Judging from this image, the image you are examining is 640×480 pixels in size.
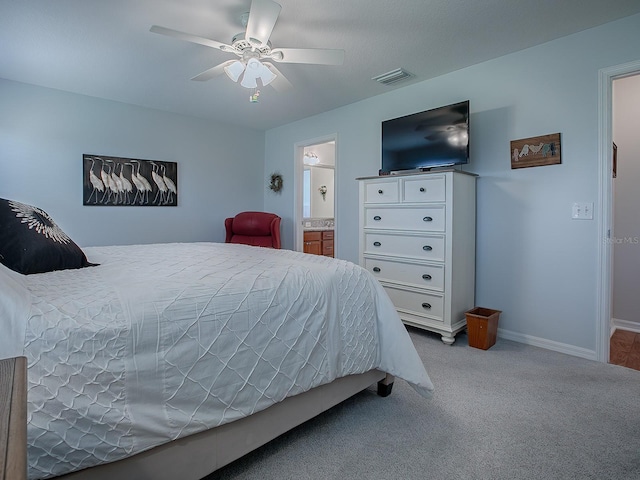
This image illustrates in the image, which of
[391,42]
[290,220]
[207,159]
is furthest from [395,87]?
[207,159]

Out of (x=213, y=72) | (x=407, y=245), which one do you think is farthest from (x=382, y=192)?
(x=213, y=72)

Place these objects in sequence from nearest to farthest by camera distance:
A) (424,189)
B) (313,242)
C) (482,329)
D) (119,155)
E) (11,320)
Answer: (11,320), (482,329), (424,189), (119,155), (313,242)

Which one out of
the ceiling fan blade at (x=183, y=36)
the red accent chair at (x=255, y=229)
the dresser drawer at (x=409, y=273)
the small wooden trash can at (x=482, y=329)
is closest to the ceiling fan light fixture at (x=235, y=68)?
the ceiling fan blade at (x=183, y=36)

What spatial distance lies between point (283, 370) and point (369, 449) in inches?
21.7

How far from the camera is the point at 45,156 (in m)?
3.71

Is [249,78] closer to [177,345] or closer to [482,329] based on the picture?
[177,345]

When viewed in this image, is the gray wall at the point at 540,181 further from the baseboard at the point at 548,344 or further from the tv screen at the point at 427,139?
the tv screen at the point at 427,139

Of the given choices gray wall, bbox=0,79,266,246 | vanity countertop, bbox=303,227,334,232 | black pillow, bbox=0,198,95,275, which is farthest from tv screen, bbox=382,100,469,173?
black pillow, bbox=0,198,95,275

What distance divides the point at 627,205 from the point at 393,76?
2.50 meters

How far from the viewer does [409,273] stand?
3092 millimetres

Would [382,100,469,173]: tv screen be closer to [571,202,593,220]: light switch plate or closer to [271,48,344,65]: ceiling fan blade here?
[571,202,593,220]: light switch plate

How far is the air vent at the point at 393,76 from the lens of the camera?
3254 millimetres

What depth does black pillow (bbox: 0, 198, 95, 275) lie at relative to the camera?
4.85ft

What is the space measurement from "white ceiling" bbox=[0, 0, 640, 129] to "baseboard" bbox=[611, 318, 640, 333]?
8.55 feet
